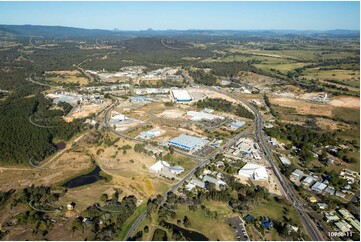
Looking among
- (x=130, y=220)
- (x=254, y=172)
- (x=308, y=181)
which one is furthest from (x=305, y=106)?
(x=130, y=220)

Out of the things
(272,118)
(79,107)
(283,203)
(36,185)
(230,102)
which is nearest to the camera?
(283,203)

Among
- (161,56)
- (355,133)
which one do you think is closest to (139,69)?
(161,56)

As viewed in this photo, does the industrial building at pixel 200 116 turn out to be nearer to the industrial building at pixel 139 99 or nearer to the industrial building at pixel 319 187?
the industrial building at pixel 139 99

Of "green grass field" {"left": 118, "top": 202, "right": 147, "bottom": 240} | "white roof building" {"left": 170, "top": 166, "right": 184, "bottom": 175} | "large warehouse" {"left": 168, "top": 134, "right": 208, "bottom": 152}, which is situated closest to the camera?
"green grass field" {"left": 118, "top": 202, "right": 147, "bottom": 240}

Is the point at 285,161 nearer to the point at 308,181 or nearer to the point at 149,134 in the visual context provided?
the point at 308,181

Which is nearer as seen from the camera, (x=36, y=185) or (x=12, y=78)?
(x=36, y=185)

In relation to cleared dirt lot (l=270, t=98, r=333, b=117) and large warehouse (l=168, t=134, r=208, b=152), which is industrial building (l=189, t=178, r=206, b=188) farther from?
cleared dirt lot (l=270, t=98, r=333, b=117)

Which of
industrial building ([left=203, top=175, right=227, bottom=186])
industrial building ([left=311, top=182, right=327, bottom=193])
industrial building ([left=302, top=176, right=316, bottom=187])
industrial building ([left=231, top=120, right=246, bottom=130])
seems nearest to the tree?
industrial building ([left=203, top=175, right=227, bottom=186])

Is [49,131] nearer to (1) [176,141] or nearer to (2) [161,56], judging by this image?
(1) [176,141]
